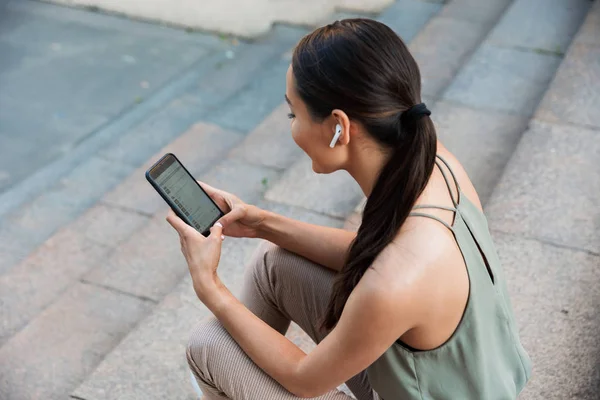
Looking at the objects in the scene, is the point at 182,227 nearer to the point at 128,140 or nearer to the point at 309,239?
the point at 309,239

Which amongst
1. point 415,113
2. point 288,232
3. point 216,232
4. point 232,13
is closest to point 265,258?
point 288,232

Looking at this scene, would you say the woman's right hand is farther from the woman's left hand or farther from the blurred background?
the blurred background

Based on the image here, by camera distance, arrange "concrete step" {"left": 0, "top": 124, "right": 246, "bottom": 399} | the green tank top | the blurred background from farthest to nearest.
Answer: "concrete step" {"left": 0, "top": 124, "right": 246, "bottom": 399} < the blurred background < the green tank top

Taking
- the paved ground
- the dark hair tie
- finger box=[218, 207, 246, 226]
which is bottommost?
the paved ground

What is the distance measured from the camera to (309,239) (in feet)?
6.26

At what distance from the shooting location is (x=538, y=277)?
2469mm

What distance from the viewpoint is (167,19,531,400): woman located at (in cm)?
139

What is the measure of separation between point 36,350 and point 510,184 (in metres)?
1.92

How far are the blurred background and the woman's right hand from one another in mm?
526

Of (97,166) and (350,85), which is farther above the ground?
(350,85)

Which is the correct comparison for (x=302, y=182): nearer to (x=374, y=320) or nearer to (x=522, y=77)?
(x=522, y=77)

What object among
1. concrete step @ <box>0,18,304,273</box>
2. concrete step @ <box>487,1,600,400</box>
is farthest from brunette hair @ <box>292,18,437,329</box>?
concrete step @ <box>0,18,304,273</box>

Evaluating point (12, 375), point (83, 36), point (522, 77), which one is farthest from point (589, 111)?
point (83, 36)

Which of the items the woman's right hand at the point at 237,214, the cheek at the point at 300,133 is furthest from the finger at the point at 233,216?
the cheek at the point at 300,133
